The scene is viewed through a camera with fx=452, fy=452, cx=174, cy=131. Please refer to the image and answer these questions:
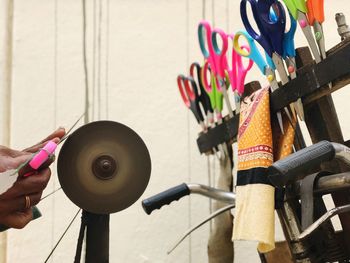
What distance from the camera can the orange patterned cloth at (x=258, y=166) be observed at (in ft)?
2.22

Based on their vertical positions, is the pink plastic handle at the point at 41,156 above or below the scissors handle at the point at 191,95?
below

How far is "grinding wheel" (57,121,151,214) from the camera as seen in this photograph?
2.52ft

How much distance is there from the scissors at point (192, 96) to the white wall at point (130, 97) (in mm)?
184

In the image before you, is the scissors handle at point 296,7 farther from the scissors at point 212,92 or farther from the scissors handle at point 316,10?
the scissors at point 212,92

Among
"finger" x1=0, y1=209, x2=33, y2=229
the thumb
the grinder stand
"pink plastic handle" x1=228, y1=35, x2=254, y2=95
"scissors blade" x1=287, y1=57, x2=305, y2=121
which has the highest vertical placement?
"pink plastic handle" x1=228, y1=35, x2=254, y2=95

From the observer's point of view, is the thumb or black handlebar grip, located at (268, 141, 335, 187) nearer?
black handlebar grip, located at (268, 141, 335, 187)

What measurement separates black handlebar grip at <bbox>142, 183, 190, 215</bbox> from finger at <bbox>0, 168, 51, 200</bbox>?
26 cm

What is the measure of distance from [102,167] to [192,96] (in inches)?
17.2

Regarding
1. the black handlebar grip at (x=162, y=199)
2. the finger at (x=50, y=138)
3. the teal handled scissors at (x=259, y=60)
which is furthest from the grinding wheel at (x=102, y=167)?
the teal handled scissors at (x=259, y=60)

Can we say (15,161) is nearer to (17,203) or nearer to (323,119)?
(17,203)

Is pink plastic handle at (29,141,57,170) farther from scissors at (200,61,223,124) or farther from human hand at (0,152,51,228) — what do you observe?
scissors at (200,61,223,124)

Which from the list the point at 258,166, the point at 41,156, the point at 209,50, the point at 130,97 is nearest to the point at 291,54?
the point at 258,166

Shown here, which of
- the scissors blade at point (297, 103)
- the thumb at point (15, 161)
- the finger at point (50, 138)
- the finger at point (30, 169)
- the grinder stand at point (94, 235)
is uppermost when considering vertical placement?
the scissors blade at point (297, 103)

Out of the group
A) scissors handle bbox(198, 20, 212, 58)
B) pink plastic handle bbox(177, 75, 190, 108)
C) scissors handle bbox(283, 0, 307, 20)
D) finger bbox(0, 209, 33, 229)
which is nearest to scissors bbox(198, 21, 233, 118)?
scissors handle bbox(198, 20, 212, 58)
